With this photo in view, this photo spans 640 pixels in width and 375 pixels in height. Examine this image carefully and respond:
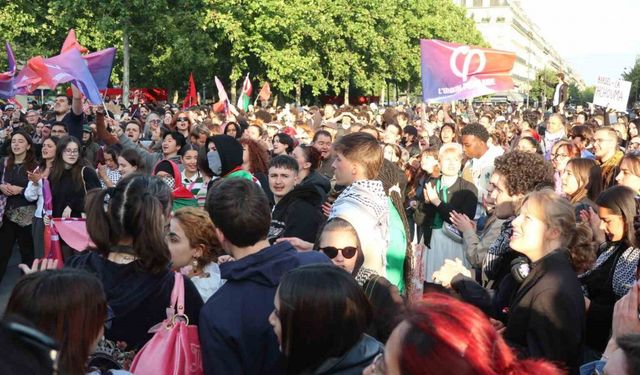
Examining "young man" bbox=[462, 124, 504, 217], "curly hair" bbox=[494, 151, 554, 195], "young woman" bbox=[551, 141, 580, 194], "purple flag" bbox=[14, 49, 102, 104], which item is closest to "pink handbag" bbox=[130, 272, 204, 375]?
"curly hair" bbox=[494, 151, 554, 195]

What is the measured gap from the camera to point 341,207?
4.55m

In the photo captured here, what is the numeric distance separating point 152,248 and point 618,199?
2.73 meters

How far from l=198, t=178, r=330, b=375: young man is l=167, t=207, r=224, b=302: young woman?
95cm

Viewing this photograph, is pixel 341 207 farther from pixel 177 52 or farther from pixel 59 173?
pixel 177 52

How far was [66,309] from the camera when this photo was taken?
253 cm

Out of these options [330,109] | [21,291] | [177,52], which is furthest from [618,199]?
[177,52]

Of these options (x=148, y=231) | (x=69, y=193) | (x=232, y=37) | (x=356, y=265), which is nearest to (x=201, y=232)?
(x=148, y=231)

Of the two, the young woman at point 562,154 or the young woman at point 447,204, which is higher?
the young woman at point 562,154

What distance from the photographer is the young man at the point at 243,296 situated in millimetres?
3090

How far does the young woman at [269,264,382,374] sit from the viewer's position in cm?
265

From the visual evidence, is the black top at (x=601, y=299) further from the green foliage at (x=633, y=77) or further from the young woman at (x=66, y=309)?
the green foliage at (x=633, y=77)

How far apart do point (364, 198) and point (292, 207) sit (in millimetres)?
1244

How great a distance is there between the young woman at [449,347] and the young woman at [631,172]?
4407mm

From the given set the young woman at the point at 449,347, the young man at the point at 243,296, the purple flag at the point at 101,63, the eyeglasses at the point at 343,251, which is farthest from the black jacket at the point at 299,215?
the purple flag at the point at 101,63
